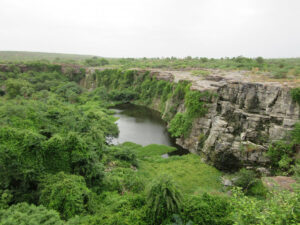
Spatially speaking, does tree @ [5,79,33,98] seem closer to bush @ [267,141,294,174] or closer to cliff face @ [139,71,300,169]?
cliff face @ [139,71,300,169]

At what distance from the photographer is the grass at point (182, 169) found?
18.2m

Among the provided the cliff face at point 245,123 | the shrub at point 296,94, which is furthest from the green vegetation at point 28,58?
the shrub at point 296,94

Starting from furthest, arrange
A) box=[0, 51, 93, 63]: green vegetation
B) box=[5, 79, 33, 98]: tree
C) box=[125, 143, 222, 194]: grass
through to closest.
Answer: box=[0, 51, 93, 63]: green vegetation, box=[5, 79, 33, 98]: tree, box=[125, 143, 222, 194]: grass

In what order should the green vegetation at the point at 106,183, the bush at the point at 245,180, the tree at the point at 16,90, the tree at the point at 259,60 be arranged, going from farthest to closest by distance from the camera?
the tree at the point at 259,60
the tree at the point at 16,90
the bush at the point at 245,180
the green vegetation at the point at 106,183

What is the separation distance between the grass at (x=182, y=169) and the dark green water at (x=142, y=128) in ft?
7.94

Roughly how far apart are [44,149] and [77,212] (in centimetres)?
534

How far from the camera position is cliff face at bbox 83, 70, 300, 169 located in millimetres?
19812

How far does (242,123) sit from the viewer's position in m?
22.0

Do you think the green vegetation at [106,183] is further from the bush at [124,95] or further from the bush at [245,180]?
the bush at [124,95]

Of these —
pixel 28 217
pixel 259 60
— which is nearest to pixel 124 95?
pixel 259 60

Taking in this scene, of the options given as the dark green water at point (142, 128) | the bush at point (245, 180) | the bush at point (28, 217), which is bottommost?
the dark green water at point (142, 128)

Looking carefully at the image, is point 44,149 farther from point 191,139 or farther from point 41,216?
point 191,139

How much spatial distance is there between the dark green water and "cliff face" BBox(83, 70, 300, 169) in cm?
487

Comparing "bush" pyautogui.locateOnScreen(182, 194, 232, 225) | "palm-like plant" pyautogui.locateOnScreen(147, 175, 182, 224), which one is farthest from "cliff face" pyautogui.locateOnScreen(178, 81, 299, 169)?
"palm-like plant" pyautogui.locateOnScreen(147, 175, 182, 224)
